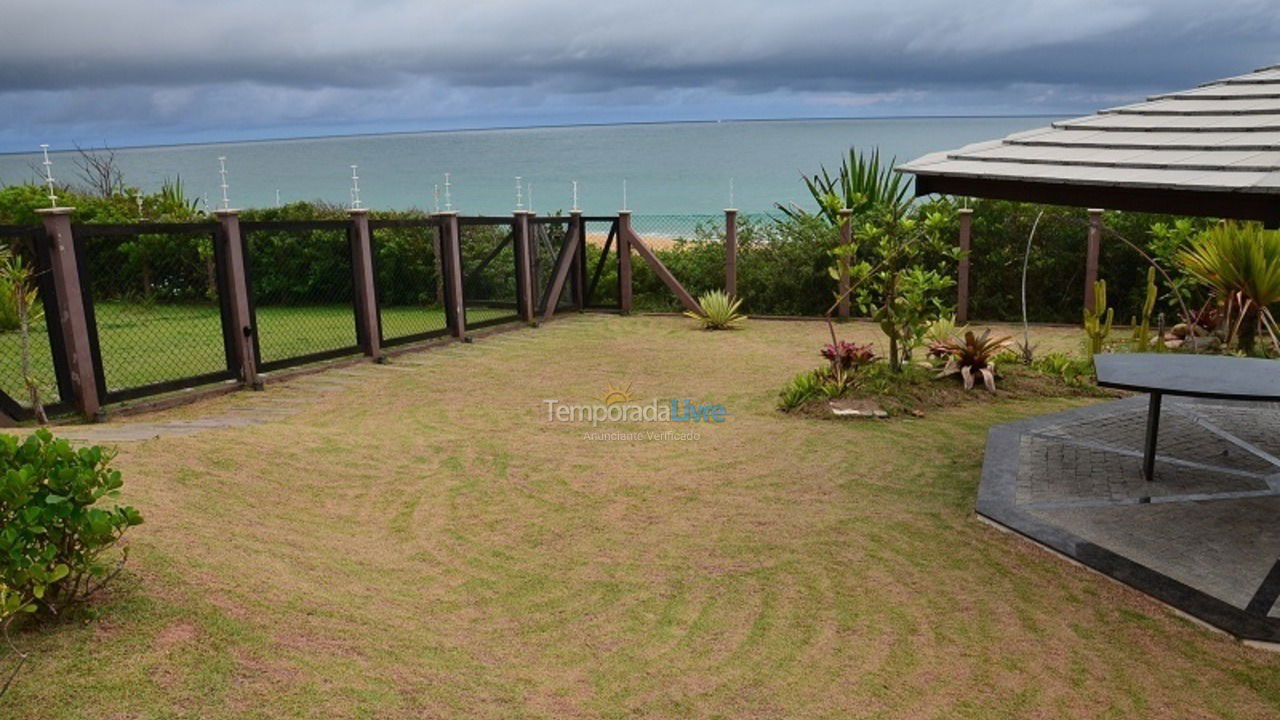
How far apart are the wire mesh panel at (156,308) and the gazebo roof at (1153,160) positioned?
713cm

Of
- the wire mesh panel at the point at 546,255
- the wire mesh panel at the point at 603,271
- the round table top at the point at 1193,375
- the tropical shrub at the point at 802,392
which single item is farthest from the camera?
the wire mesh panel at the point at 603,271

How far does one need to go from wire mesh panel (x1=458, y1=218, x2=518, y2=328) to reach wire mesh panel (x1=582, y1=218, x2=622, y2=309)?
1.73m

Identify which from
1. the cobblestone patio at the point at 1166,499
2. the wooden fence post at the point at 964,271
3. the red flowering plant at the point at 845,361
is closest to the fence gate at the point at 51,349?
the red flowering plant at the point at 845,361

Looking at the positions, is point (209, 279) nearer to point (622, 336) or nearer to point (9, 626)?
point (622, 336)

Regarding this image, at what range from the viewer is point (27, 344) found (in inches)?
306

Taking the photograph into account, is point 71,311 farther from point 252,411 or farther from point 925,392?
point 925,392

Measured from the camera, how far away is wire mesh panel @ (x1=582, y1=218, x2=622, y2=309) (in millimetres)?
15047

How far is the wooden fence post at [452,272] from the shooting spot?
38.8ft

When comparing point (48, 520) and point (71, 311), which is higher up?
point (71, 311)

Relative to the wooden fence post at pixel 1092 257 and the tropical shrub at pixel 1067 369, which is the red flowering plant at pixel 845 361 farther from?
the wooden fence post at pixel 1092 257

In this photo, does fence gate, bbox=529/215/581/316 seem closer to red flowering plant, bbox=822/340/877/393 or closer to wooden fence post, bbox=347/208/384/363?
wooden fence post, bbox=347/208/384/363

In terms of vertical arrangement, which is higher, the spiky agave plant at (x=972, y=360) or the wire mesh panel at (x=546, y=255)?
the wire mesh panel at (x=546, y=255)

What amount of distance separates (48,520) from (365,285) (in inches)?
304

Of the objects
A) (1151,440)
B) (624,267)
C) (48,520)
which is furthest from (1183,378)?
(624,267)
